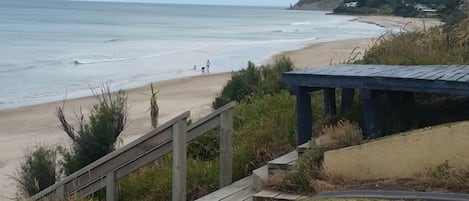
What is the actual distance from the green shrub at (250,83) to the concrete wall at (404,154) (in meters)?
6.51

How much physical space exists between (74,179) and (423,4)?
9316 centimetres

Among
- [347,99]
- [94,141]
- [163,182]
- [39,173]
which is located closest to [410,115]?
[347,99]

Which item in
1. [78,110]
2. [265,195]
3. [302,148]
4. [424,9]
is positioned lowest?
[78,110]

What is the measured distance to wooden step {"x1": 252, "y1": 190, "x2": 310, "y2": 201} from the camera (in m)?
5.70

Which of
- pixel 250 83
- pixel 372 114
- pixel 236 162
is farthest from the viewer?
pixel 250 83

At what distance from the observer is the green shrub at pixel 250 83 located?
12812 mm

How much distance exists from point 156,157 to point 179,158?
38cm

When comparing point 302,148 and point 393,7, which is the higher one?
point 393,7

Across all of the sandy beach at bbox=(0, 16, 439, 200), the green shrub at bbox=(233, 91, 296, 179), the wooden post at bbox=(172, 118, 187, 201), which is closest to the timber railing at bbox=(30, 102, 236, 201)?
the wooden post at bbox=(172, 118, 187, 201)

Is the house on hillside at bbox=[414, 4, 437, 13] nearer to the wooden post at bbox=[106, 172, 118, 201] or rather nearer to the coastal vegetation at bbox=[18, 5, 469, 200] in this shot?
the coastal vegetation at bbox=[18, 5, 469, 200]

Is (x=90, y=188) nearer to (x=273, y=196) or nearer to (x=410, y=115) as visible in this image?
(x=273, y=196)

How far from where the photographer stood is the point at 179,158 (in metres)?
6.38

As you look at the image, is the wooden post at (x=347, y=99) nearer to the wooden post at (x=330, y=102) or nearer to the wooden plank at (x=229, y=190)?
the wooden post at (x=330, y=102)

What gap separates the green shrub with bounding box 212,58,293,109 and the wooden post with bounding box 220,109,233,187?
17.5 ft
